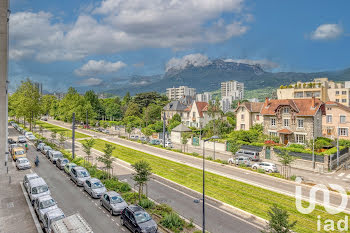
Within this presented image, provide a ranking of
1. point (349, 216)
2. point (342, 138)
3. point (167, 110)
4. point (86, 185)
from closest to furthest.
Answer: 1. point (349, 216)
2. point (86, 185)
3. point (342, 138)
4. point (167, 110)

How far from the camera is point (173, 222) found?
17.8 meters

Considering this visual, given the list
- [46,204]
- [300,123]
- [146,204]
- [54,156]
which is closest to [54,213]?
[46,204]

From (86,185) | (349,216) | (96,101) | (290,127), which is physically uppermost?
(96,101)

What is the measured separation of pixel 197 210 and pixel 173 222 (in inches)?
178

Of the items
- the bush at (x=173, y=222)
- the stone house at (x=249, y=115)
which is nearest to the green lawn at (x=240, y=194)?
the bush at (x=173, y=222)

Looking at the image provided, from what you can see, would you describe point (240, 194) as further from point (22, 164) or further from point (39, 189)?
point (22, 164)

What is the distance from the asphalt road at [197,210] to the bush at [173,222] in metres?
1.89

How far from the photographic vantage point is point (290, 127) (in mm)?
51281

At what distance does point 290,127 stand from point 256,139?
7531 millimetres

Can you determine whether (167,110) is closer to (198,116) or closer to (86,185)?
(198,116)

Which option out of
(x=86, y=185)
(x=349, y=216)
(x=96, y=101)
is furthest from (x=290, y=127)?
(x=96, y=101)

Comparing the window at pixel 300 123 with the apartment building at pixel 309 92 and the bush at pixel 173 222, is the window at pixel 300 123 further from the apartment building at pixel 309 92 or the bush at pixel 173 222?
the bush at pixel 173 222

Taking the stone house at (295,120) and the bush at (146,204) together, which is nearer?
the bush at (146,204)

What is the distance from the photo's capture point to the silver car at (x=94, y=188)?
2342cm
